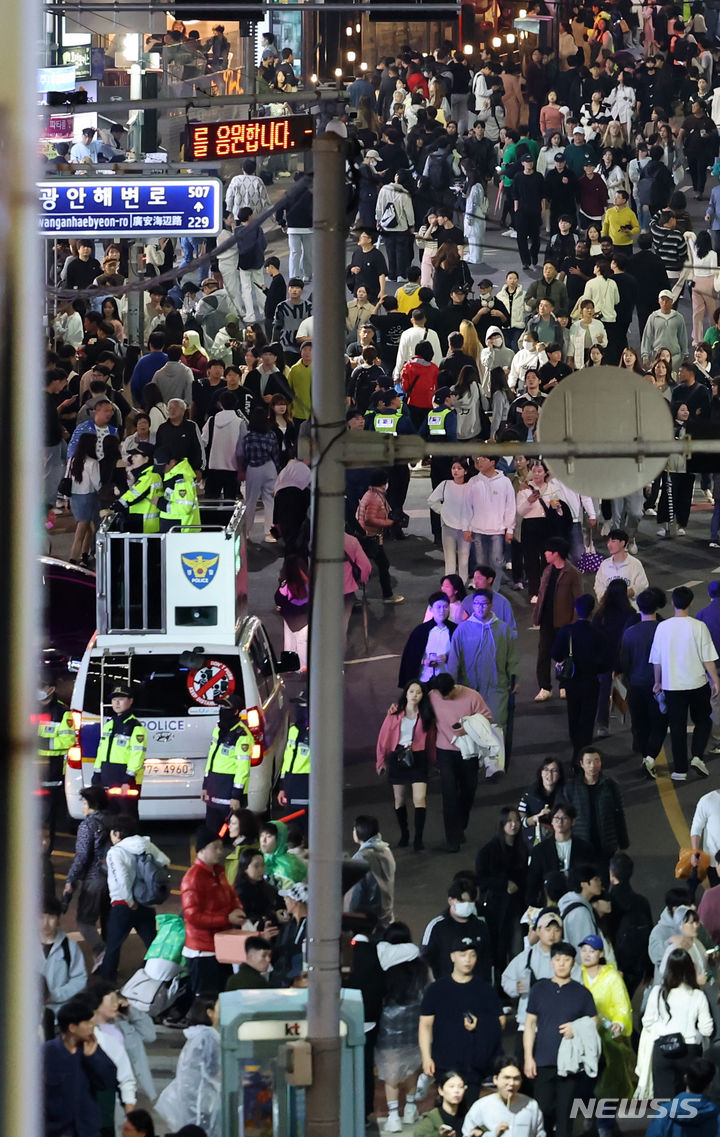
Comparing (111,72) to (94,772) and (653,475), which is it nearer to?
(94,772)

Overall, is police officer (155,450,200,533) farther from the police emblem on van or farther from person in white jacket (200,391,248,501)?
person in white jacket (200,391,248,501)

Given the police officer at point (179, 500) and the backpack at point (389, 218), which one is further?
the backpack at point (389, 218)

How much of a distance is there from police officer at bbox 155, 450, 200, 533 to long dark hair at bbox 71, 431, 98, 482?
3258 millimetres

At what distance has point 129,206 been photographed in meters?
18.2

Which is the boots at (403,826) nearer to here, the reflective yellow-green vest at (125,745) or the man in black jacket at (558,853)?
the reflective yellow-green vest at (125,745)

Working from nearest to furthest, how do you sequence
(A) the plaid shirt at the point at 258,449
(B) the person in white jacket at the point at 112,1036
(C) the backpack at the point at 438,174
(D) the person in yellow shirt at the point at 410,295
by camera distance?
(B) the person in white jacket at the point at 112,1036 → (A) the plaid shirt at the point at 258,449 → (D) the person in yellow shirt at the point at 410,295 → (C) the backpack at the point at 438,174

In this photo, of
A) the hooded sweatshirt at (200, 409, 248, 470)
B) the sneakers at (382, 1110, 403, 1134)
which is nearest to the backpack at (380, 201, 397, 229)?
the hooded sweatshirt at (200, 409, 248, 470)

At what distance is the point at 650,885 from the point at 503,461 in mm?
7861

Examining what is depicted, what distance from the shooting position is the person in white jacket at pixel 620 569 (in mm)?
17078

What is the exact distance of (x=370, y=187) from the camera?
31.0m

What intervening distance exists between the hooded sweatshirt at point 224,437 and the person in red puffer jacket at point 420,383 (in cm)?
224

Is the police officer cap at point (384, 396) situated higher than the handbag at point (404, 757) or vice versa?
the police officer cap at point (384, 396)

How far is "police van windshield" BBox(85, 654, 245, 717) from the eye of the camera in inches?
589

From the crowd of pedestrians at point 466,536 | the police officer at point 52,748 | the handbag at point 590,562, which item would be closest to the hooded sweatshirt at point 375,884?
the crowd of pedestrians at point 466,536
